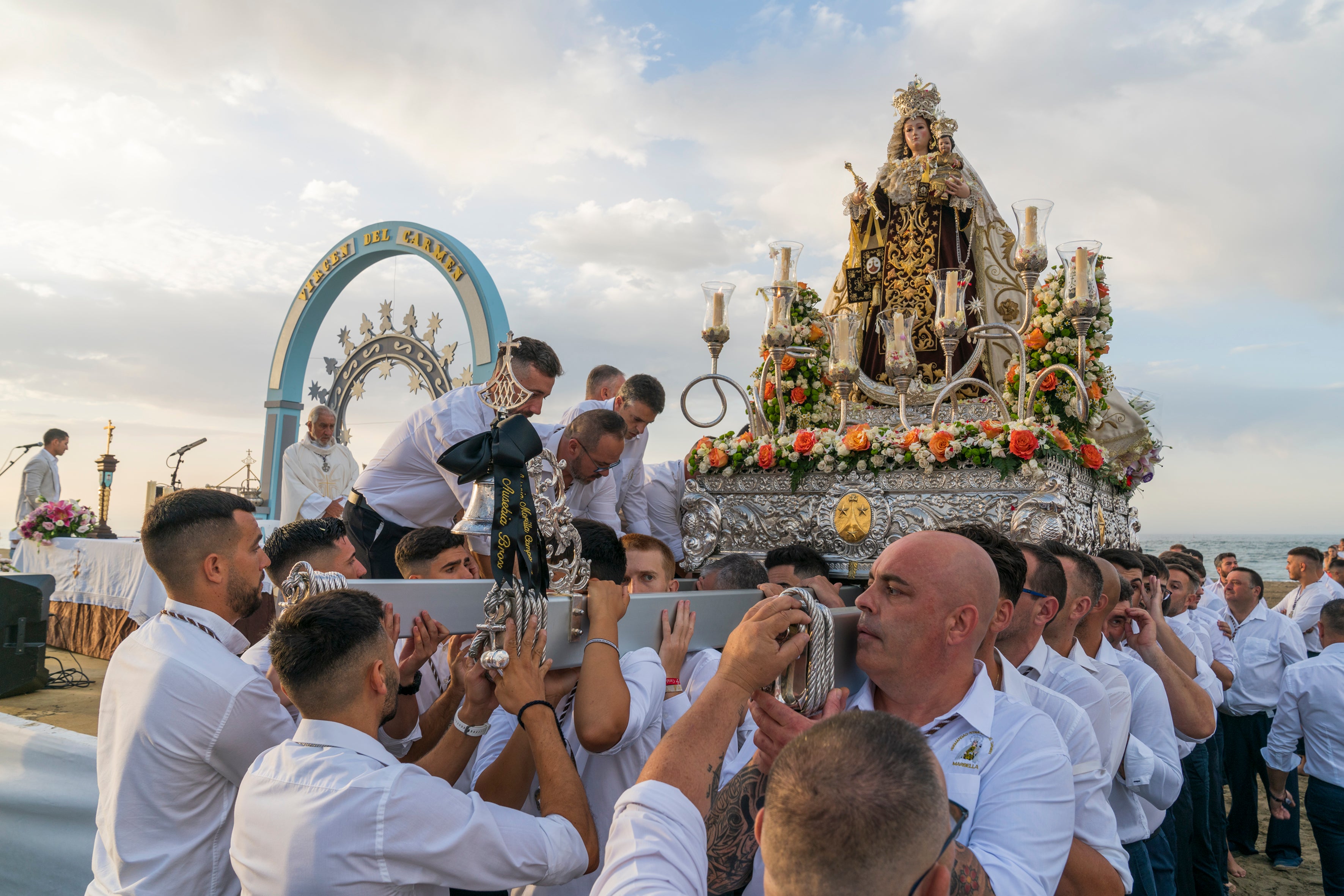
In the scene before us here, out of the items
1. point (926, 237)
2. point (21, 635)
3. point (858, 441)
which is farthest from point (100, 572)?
point (926, 237)

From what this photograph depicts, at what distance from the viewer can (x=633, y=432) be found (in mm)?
4742

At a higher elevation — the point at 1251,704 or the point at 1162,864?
the point at 1251,704

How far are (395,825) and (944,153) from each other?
8.76 metres

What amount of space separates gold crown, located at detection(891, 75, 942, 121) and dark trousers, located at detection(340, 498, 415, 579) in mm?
7291

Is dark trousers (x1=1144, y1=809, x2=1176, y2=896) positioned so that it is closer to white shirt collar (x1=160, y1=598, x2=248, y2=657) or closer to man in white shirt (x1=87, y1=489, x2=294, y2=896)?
man in white shirt (x1=87, y1=489, x2=294, y2=896)

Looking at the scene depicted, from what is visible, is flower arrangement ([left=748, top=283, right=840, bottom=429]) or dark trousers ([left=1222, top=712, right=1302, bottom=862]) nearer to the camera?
dark trousers ([left=1222, top=712, right=1302, bottom=862])

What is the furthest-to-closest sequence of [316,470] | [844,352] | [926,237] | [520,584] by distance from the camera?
1. [926,237]
2. [316,470]
3. [844,352]
4. [520,584]

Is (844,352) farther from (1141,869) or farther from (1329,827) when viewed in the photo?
(1329,827)

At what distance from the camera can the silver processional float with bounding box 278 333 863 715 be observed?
159 cm

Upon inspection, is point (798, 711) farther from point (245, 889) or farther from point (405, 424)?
point (405, 424)

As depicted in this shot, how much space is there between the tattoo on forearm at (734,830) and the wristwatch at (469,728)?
623 mm

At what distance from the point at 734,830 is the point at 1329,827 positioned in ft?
15.7

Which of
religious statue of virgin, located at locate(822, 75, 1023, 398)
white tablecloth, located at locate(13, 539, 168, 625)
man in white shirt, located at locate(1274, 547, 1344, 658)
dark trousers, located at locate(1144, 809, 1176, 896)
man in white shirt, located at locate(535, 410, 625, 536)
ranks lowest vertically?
dark trousers, located at locate(1144, 809, 1176, 896)

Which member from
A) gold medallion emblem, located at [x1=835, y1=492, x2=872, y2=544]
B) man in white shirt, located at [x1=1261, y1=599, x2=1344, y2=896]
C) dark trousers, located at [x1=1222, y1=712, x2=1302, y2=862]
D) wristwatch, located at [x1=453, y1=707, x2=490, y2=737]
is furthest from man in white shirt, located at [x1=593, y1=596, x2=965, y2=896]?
dark trousers, located at [x1=1222, y1=712, x2=1302, y2=862]
